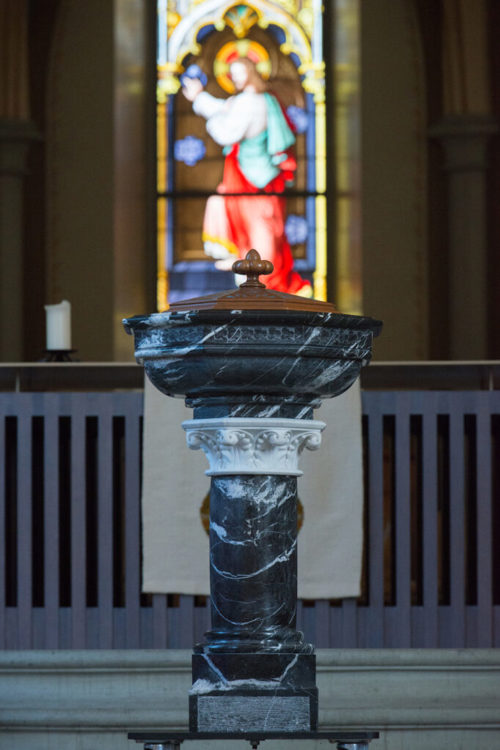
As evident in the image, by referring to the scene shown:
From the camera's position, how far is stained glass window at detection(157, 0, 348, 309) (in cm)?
857

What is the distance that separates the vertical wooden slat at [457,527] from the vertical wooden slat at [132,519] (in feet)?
3.56

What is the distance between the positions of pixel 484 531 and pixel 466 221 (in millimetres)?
3458

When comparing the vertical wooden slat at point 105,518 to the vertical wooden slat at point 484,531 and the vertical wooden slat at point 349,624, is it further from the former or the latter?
the vertical wooden slat at point 484,531

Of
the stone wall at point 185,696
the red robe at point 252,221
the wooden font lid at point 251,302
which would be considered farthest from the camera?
the red robe at point 252,221

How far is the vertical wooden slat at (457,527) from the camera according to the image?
16.3 ft

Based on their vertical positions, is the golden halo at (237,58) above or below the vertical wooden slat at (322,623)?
above

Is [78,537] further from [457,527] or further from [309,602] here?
[457,527]

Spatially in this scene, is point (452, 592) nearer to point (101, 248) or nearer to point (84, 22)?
point (101, 248)

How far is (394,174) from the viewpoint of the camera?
324 inches

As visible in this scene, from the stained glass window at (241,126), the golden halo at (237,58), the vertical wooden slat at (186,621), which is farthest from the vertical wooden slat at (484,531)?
the golden halo at (237,58)

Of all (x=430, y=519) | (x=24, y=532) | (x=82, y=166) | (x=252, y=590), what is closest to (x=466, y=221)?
(x=82, y=166)

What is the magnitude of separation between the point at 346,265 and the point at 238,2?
69.6 inches

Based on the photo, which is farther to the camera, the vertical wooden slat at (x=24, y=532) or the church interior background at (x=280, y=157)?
the church interior background at (x=280, y=157)

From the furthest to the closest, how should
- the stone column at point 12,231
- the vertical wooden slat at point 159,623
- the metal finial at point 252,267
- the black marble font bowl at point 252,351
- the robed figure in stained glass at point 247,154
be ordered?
1. the robed figure in stained glass at point 247,154
2. the stone column at point 12,231
3. the vertical wooden slat at point 159,623
4. the metal finial at point 252,267
5. the black marble font bowl at point 252,351
